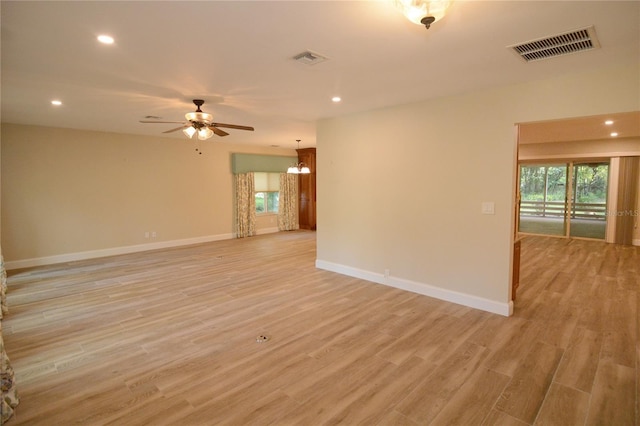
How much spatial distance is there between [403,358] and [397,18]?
2.71m

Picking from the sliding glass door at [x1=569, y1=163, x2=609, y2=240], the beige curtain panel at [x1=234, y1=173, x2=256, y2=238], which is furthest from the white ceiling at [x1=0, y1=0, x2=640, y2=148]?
the sliding glass door at [x1=569, y1=163, x2=609, y2=240]

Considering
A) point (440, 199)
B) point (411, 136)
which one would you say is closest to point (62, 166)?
point (411, 136)

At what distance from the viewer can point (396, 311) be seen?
388 cm

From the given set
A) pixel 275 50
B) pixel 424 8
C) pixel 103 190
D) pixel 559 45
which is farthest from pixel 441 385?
pixel 103 190

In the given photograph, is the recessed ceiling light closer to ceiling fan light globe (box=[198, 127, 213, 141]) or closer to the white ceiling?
the white ceiling

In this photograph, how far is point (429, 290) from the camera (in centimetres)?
441

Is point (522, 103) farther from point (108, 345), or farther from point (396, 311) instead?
point (108, 345)

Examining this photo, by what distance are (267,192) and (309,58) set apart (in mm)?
7619

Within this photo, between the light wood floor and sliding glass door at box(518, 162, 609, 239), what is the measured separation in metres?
4.03

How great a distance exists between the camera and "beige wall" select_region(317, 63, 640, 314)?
342 centimetres

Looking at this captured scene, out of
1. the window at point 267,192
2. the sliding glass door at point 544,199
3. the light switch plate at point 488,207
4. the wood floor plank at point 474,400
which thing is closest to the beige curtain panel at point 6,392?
the wood floor plank at point 474,400

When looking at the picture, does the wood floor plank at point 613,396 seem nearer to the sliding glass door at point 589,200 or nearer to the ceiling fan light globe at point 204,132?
the ceiling fan light globe at point 204,132

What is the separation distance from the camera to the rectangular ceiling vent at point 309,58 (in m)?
2.73

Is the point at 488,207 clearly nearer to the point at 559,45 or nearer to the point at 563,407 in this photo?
the point at 559,45
